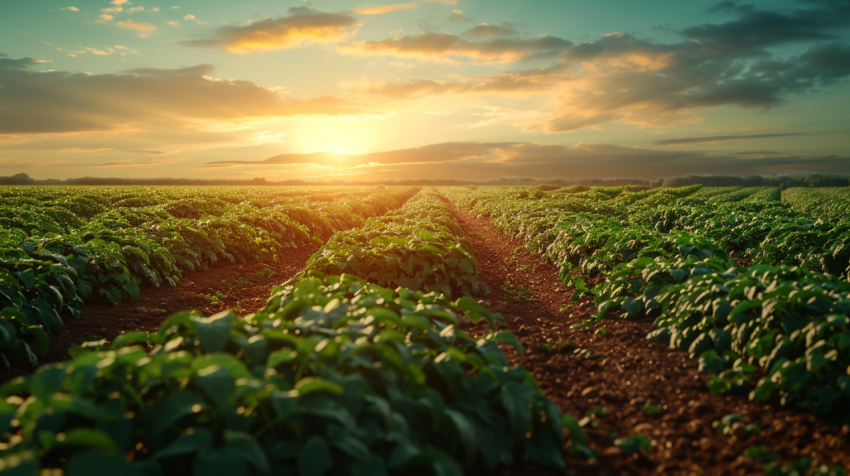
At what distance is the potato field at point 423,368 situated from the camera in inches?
80.7

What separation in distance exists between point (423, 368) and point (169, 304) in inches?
265

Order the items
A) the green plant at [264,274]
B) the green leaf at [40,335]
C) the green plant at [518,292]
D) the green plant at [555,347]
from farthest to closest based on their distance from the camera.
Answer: the green plant at [264,274]
the green plant at [518,292]
the green plant at [555,347]
the green leaf at [40,335]

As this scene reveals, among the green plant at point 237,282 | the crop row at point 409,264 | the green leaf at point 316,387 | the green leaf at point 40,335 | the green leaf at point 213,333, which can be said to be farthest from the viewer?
the green plant at point 237,282

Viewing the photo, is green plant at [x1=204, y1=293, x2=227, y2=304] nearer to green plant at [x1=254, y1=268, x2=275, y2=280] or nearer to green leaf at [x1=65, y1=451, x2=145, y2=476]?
green plant at [x1=254, y1=268, x2=275, y2=280]

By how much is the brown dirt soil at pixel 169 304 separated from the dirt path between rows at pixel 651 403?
5.47 metres

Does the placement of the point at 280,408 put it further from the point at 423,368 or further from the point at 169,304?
the point at 169,304

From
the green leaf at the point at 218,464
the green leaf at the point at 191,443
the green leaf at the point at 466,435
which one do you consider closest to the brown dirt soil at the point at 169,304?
the green leaf at the point at 191,443

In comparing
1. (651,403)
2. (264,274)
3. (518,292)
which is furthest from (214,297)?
(651,403)

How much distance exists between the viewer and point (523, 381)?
316 cm

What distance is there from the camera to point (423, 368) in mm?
3076

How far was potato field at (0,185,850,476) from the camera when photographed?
2.05 m

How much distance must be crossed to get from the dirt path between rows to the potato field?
0.8 inches

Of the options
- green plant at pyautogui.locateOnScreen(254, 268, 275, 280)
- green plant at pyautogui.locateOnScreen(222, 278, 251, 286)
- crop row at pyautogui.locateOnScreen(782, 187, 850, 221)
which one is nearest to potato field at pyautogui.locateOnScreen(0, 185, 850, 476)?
green plant at pyautogui.locateOnScreen(222, 278, 251, 286)

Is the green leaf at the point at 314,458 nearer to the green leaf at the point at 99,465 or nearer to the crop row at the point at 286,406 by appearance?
the crop row at the point at 286,406
